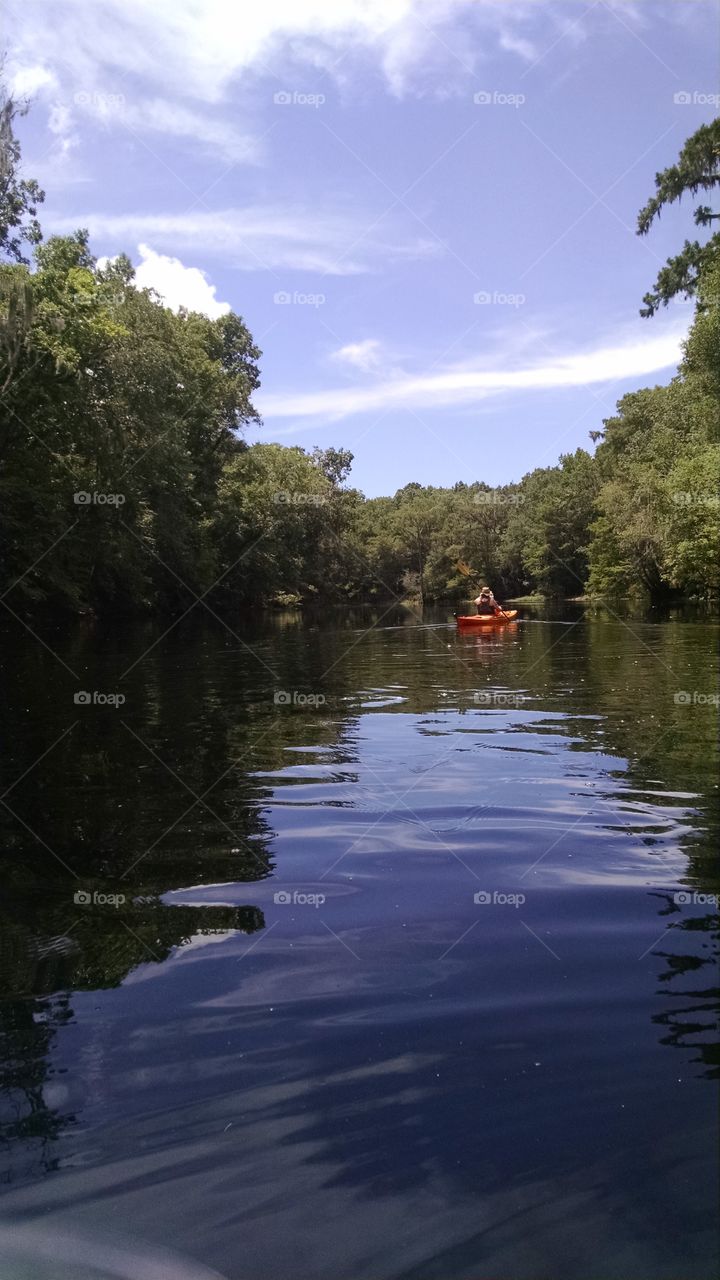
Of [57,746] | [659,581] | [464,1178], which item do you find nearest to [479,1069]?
[464,1178]

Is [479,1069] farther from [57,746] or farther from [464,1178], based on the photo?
[57,746]

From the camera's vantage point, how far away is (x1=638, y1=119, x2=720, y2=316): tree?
28531 mm

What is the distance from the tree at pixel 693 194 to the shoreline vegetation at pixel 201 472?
51 millimetres

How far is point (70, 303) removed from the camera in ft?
103

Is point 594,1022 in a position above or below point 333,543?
below

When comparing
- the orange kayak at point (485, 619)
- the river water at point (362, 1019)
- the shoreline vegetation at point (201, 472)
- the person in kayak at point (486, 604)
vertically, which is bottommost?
the river water at point (362, 1019)

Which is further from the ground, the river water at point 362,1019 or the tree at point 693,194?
the tree at point 693,194

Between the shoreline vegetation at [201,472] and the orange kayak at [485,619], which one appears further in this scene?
the orange kayak at [485,619]

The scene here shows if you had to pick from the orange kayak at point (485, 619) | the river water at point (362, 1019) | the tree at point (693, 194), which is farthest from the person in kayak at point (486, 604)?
the river water at point (362, 1019)

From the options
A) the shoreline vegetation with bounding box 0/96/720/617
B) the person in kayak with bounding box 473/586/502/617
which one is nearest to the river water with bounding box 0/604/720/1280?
the shoreline vegetation with bounding box 0/96/720/617

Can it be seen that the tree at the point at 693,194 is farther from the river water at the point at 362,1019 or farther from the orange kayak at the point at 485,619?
the river water at the point at 362,1019

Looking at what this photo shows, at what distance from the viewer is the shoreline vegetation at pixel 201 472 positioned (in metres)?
29.8

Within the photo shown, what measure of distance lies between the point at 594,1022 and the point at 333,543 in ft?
251

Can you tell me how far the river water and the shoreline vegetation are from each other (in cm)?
2268
